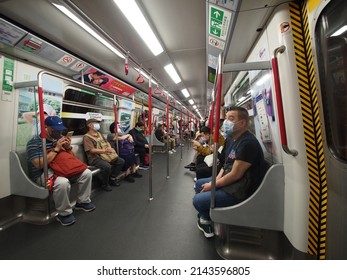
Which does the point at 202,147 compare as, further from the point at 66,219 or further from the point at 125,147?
the point at 66,219

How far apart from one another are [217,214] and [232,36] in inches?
85.1

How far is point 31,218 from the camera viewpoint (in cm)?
244

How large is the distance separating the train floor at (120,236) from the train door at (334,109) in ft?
3.65

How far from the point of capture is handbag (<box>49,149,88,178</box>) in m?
2.41

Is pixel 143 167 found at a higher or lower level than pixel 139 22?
lower

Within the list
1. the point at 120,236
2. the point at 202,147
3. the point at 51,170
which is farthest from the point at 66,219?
the point at 202,147

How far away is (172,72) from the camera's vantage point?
4.66 metres

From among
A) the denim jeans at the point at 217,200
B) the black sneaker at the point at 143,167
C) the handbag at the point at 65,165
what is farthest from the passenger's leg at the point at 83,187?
the black sneaker at the point at 143,167

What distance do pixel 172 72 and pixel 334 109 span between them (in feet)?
13.4

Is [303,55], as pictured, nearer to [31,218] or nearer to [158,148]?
[31,218]

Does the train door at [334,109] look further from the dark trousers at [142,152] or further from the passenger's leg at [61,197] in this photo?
the dark trousers at [142,152]

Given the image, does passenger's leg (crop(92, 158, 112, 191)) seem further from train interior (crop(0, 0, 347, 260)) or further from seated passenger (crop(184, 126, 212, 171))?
seated passenger (crop(184, 126, 212, 171))

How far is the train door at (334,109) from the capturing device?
1.08 metres

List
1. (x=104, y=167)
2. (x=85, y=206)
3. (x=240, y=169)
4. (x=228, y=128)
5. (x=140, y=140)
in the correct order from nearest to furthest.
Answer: (x=240, y=169) → (x=228, y=128) → (x=85, y=206) → (x=104, y=167) → (x=140, y=140)
